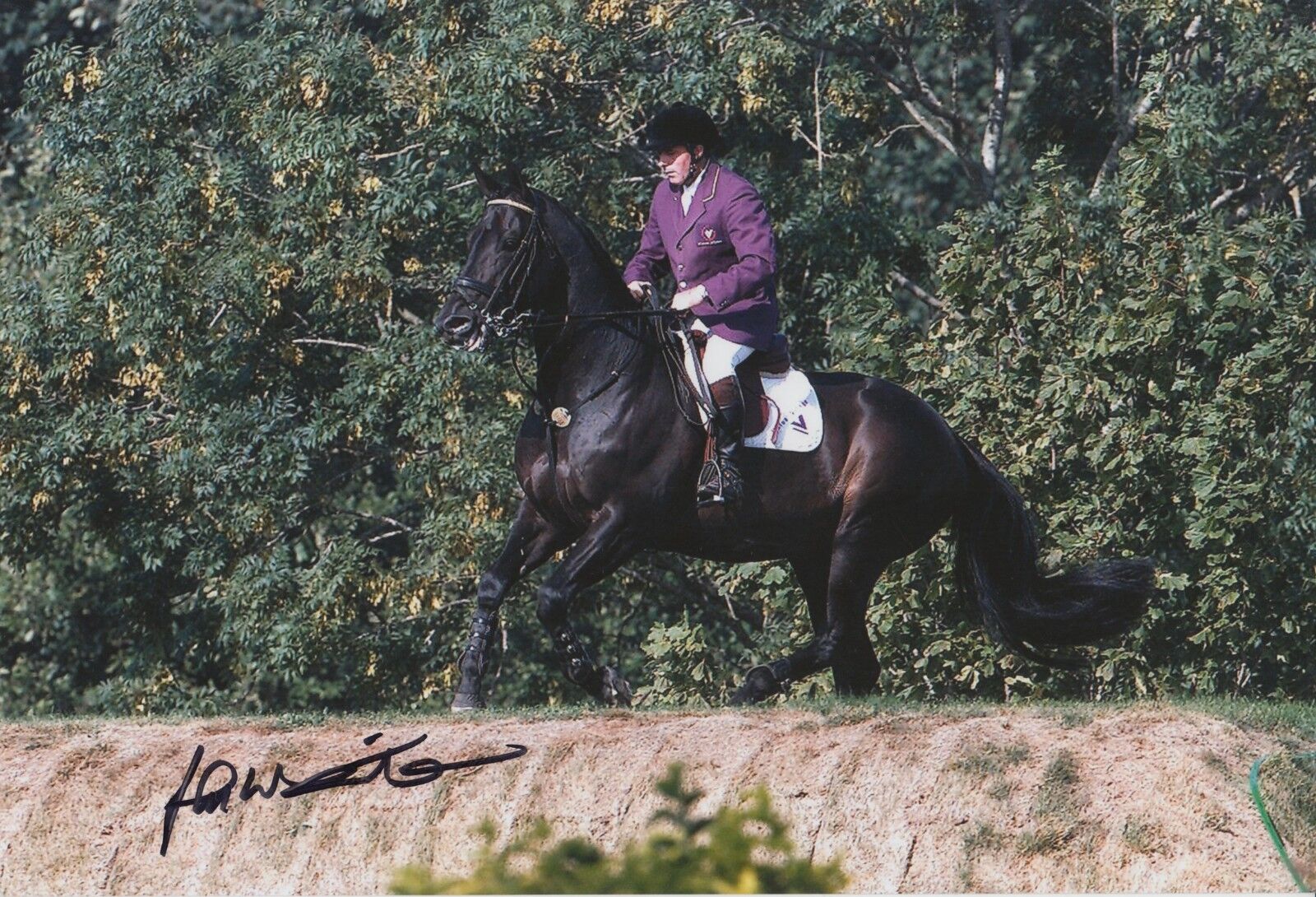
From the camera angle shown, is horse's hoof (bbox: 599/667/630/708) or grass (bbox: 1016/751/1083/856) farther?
horse's hoof (bbox: 599/667/630/708)

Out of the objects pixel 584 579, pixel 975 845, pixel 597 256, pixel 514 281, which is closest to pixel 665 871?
pixel 975 845

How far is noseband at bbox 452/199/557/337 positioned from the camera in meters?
10.1

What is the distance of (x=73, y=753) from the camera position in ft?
32.3

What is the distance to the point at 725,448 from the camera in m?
10.5

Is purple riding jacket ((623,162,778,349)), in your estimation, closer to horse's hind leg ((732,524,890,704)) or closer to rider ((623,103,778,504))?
rider ((623,103,778,504))

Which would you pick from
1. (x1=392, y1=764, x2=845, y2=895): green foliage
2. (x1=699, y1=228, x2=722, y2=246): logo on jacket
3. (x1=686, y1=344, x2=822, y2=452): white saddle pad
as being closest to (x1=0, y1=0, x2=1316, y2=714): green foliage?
(x1=686, y1=344, x2=822, y2=452): white saddle pad

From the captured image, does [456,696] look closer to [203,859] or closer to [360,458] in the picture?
[203,859]

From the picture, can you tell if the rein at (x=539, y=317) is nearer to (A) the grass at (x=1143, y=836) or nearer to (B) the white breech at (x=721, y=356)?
(B) the white breech at (x=721, y=356)

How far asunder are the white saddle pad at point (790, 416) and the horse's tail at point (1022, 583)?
3.64ft

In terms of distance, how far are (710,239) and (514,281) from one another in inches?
41.4

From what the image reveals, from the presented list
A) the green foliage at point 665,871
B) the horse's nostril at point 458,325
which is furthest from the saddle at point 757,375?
the green foliage at point 665,871

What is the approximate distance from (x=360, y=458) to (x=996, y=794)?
12015 millimetres

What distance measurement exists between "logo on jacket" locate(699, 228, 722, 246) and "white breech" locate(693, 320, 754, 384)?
401 millimetres
